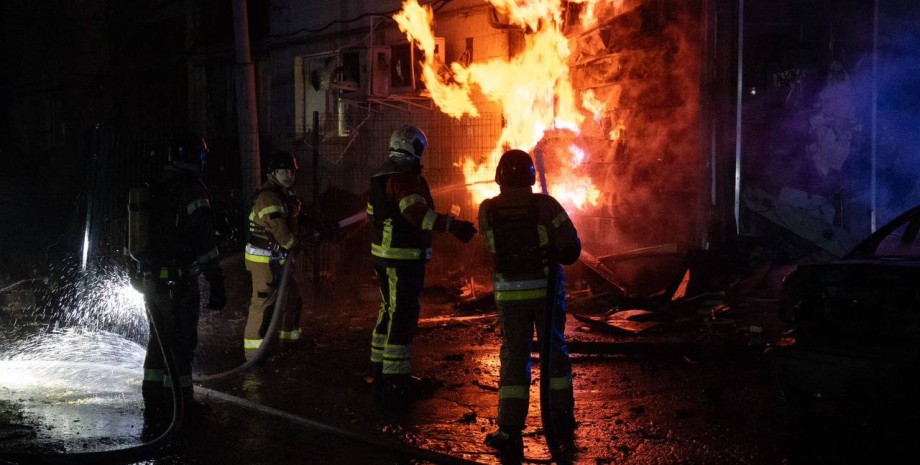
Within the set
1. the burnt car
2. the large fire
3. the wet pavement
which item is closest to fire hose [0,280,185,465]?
the wet pavement

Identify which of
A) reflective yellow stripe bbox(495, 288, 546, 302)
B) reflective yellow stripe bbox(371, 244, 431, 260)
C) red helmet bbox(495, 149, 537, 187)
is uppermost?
red helmet bbox(495, 149, 537, 187)

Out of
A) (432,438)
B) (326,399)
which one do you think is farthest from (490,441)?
(326,399)

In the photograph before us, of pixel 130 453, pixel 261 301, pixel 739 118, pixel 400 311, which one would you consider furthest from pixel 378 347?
pixel 739 118

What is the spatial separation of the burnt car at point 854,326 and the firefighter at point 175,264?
4.09 metres

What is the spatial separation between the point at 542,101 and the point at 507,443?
8374 millimetres

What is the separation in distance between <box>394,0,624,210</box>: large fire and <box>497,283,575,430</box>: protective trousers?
22.0 ft

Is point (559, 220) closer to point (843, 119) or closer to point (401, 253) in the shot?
point (401, 253)

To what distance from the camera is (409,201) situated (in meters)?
5.78

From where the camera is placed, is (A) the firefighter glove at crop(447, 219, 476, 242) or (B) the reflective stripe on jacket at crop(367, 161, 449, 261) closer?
(A) the firefighter glove at crop(447, 219, 476, 242)

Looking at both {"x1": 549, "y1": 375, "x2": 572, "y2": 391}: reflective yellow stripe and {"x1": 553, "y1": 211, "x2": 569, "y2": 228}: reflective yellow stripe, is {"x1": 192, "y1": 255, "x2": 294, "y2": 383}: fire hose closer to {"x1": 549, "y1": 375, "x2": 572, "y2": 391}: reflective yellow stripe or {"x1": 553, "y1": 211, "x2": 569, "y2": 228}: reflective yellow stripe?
{"x1": 549, "y1": 375, "x2": 572, "y2": 391}: reflective yellow stripe

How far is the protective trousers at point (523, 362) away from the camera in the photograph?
4949mm

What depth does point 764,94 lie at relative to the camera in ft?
33.9

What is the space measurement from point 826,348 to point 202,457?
3.83m

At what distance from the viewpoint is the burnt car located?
13.7 feet
